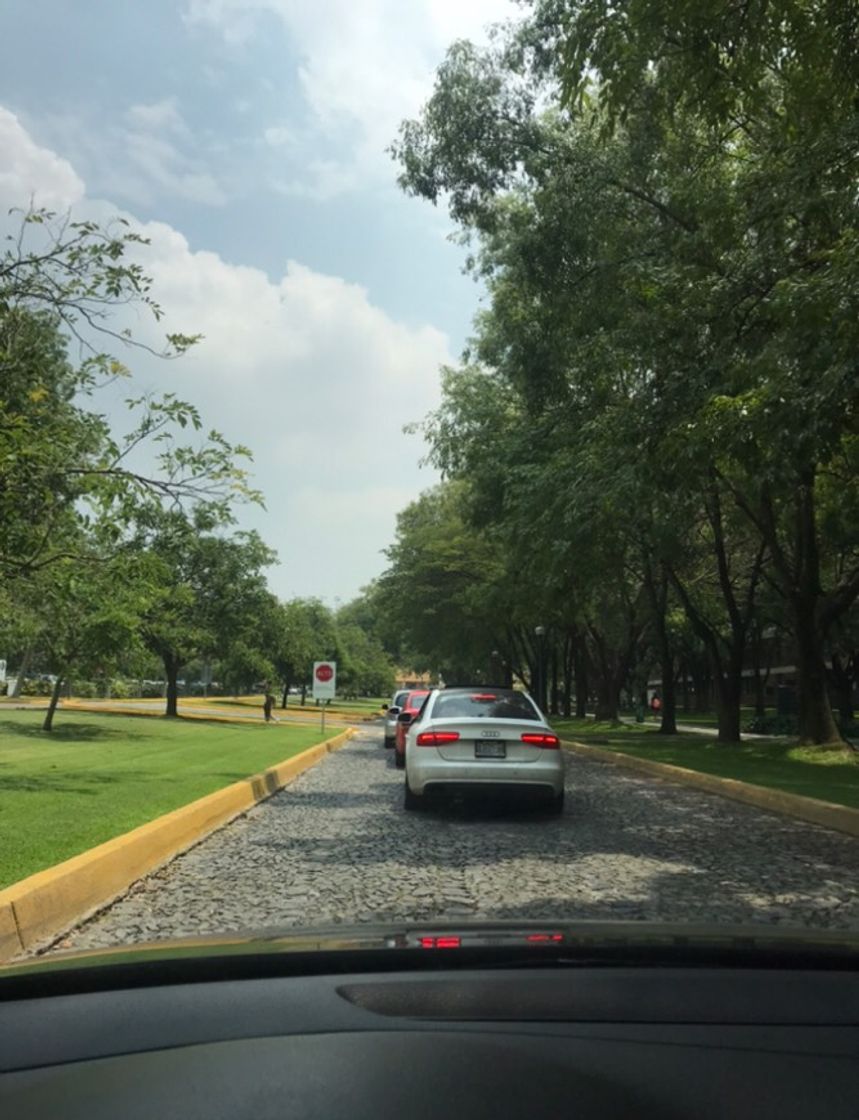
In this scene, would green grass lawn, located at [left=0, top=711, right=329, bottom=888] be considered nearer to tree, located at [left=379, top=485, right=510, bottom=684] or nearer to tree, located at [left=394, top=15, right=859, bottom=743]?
tree, located at [left=394, top=15, right=859, bottom=743]

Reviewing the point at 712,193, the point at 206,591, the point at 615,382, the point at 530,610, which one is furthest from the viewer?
the point at 206,591

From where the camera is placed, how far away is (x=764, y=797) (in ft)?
40.3

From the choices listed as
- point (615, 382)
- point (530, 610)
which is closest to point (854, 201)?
point (615, 382)

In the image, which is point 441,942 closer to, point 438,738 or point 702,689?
point 438,738

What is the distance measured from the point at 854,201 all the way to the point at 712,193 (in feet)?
9.61

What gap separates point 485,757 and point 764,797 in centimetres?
416

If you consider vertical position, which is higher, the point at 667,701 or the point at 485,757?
the point at 667,701

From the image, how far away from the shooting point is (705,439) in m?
9.65

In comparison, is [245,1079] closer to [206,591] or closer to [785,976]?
[785,976]

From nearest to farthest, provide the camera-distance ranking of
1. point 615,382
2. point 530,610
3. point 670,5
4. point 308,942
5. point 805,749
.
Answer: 1. point 308,942
2. point 670,5
3. point 615,382
4. point 805,749
5. point 530,610

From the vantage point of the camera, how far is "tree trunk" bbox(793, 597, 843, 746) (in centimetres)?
1975

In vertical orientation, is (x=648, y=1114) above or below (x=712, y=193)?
below

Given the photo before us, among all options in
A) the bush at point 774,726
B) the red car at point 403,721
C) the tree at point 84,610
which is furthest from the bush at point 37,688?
the red car at point 403,721

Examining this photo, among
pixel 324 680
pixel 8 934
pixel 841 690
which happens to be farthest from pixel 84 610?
pixel 841 690
